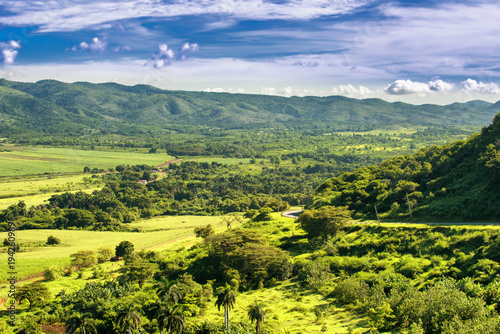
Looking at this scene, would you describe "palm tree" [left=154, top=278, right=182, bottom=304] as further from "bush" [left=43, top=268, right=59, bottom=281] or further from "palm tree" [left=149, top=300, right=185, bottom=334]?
"bush" [left=43, top=268, right=59, bottom=281]

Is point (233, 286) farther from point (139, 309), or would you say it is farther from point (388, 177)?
point (388, 177)

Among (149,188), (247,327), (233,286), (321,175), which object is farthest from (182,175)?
(247,327)

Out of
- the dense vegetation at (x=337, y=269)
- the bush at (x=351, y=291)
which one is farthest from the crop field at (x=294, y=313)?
the bush at (x=351, y=291)

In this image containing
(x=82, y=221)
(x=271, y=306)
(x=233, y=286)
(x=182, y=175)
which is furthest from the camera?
(x=182, y=175)

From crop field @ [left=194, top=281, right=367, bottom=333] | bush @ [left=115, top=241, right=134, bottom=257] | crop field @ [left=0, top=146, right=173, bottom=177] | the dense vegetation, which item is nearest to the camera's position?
the dense vegetation

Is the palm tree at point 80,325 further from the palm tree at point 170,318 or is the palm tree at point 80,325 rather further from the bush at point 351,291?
the bush at point 351,291

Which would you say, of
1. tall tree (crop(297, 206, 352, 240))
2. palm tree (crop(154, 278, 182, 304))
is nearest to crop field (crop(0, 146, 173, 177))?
tall tree (crop(297, 206, 352, 240))
